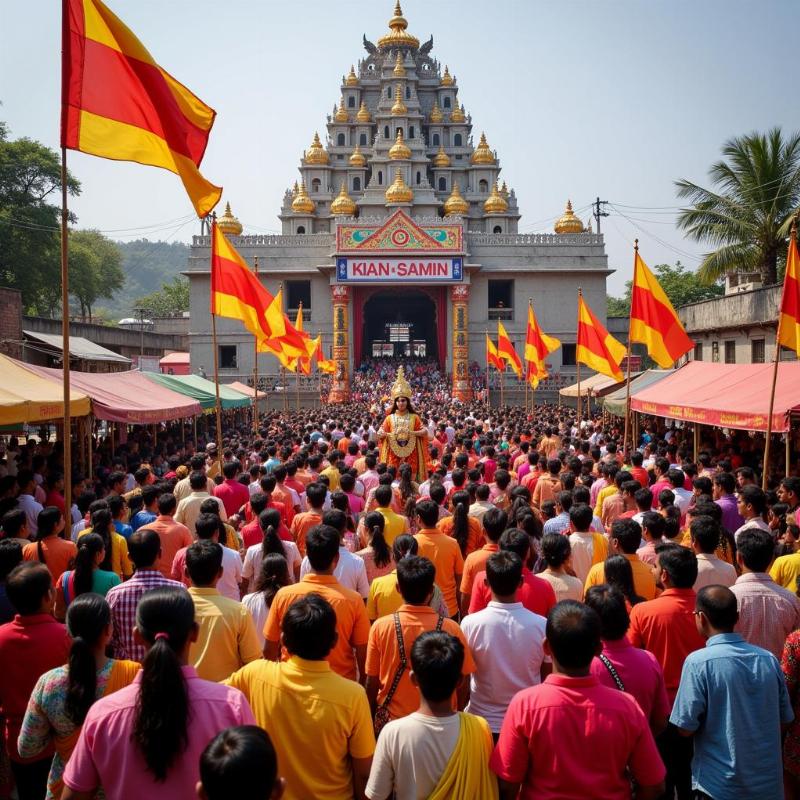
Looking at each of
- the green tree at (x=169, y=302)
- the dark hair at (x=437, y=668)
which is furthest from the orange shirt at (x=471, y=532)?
the green tree at (x=169, y=302)

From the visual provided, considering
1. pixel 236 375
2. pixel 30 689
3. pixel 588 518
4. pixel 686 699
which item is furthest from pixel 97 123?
pixel 236 375

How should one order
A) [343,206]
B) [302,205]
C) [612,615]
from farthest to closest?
[302,205], [343,206], [612,615]

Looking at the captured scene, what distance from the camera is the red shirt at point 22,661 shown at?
363cm

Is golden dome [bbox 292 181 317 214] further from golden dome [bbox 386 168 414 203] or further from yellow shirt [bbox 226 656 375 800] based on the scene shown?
yellow shirt [bbox 226 656 375 800]

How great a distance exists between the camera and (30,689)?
365cm

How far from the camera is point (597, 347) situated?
1638cm

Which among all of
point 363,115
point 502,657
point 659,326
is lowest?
point 502,657

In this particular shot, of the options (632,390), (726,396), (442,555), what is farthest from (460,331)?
(442,555)

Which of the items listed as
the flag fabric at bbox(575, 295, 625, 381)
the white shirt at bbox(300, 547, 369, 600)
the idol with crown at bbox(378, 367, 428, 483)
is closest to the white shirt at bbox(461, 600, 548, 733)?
the white shirt at bbox(300, 547, 369, 600)

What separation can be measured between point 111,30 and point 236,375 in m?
36.8

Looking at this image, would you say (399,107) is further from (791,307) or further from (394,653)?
(394,653)

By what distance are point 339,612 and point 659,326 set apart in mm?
10302

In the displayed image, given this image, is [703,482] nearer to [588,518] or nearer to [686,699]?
[588,518]

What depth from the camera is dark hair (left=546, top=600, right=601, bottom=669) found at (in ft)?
9.34
